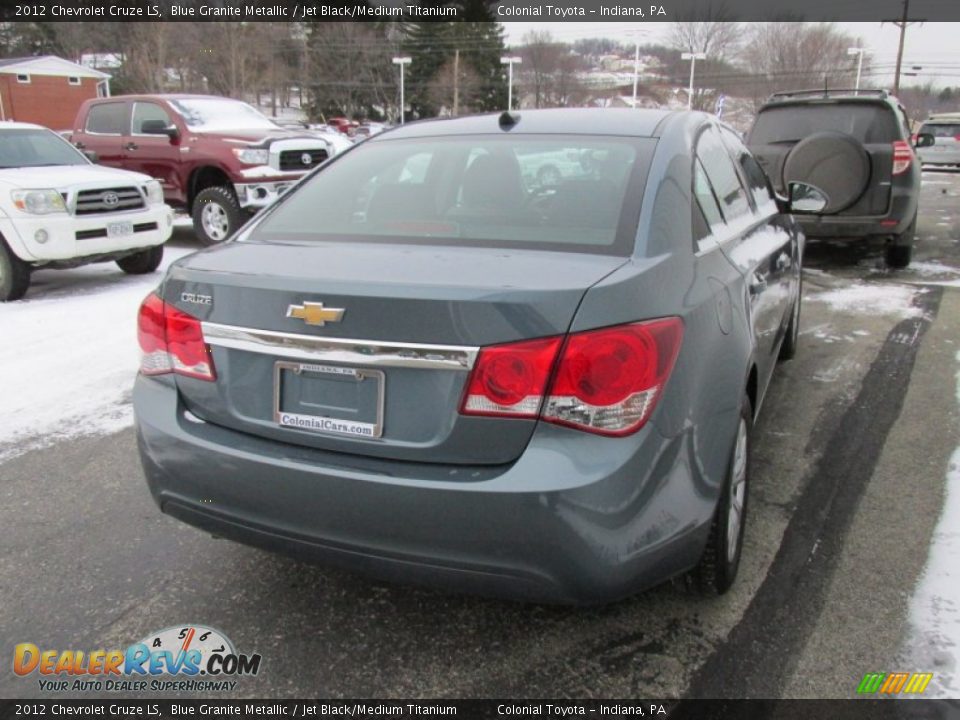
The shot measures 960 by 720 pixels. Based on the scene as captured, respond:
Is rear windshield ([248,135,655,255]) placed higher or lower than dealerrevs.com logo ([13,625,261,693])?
higher

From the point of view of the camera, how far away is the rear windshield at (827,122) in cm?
779

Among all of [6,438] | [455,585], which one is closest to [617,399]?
[455,585]

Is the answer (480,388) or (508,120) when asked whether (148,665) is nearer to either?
(480,388)

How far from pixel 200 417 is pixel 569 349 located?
1161 millimetres

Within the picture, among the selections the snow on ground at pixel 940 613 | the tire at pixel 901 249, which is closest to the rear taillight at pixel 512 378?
the snow on ground at pixel 940 613

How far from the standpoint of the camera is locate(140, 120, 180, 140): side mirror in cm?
991

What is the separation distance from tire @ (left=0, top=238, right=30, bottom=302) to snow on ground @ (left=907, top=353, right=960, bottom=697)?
23.9 feet

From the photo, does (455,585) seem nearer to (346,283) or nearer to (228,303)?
(346,283)

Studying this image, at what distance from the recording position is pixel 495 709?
2137 mm

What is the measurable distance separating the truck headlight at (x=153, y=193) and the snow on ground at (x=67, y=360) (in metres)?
0.81

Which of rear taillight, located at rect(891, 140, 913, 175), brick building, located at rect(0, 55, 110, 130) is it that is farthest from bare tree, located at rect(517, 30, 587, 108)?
→ rear taillight, located at rect(891, 140, 913, 175)

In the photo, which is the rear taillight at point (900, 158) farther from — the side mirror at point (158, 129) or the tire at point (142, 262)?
the side mirror at point (158, 129)

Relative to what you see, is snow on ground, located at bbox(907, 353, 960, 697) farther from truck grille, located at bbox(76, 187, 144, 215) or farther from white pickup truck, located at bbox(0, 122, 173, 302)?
truck grille, located at bbox(76, 187, 144, 215)

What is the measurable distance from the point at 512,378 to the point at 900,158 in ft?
24.1
